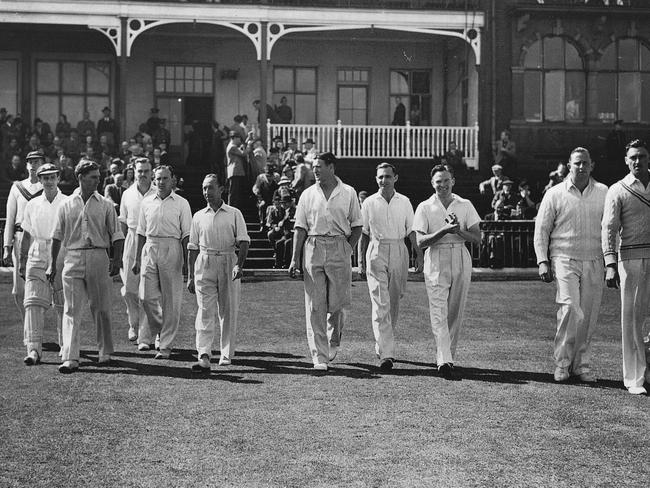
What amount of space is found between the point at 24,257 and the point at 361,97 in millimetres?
21225

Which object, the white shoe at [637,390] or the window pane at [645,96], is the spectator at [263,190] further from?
the white shoe at [637,390]

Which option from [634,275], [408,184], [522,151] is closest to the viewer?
[634,275]

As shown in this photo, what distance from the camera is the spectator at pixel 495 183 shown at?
1005 inches

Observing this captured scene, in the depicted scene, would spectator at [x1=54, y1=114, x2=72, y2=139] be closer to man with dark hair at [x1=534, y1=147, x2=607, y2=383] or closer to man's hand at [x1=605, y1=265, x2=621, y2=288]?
man with dark hair at [x1=534, y1=147, x2=607, y2=383]

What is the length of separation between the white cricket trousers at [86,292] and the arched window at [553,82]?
21.4 meters

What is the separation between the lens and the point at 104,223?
1152 cm

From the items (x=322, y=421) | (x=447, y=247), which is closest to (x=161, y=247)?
(x=447, y=247)

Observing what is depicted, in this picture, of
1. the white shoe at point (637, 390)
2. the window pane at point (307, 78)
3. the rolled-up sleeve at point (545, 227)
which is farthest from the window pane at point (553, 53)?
the white shoe at point (637, 390)

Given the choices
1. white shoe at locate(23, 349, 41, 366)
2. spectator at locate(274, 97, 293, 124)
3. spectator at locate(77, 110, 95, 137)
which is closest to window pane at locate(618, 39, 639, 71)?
spectator at locate(274, 97, 293, 124)

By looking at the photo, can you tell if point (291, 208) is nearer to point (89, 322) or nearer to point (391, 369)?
point (89, 322)

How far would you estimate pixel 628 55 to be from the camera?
1242 inches

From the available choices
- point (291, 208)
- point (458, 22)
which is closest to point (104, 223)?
point (291, 208)

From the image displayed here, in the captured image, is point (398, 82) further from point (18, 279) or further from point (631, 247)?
point (631, 247)

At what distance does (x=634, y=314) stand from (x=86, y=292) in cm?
534
